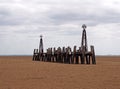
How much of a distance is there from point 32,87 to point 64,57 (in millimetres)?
19670

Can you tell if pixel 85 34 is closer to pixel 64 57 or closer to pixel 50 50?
pixel 64 57

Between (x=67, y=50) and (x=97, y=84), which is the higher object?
(x=67, y=50)

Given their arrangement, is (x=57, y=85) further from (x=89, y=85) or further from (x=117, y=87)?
(x=117, y=87)

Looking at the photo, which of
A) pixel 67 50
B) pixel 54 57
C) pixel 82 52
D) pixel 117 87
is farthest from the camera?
pixel 54 57

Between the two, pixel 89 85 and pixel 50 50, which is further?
pixel 50 50

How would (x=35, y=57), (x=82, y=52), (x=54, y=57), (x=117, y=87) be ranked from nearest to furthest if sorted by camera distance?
(x=117, y=87), (x=82, y=52), (x=54, y=57), (x=35, y=57)

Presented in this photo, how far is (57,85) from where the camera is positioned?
11086 millimetres

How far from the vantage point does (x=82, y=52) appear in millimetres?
25766

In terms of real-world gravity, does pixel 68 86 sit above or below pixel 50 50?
below

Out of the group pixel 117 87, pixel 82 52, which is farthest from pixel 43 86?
pixel 82 52

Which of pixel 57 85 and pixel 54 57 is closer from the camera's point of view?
pixel 57 85

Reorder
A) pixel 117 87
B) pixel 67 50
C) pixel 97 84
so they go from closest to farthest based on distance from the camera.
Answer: pixel 117 87 < pixel 97 84 < pixel 67 50

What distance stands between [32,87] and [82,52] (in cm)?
1535

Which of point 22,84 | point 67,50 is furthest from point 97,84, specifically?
point 67,50
